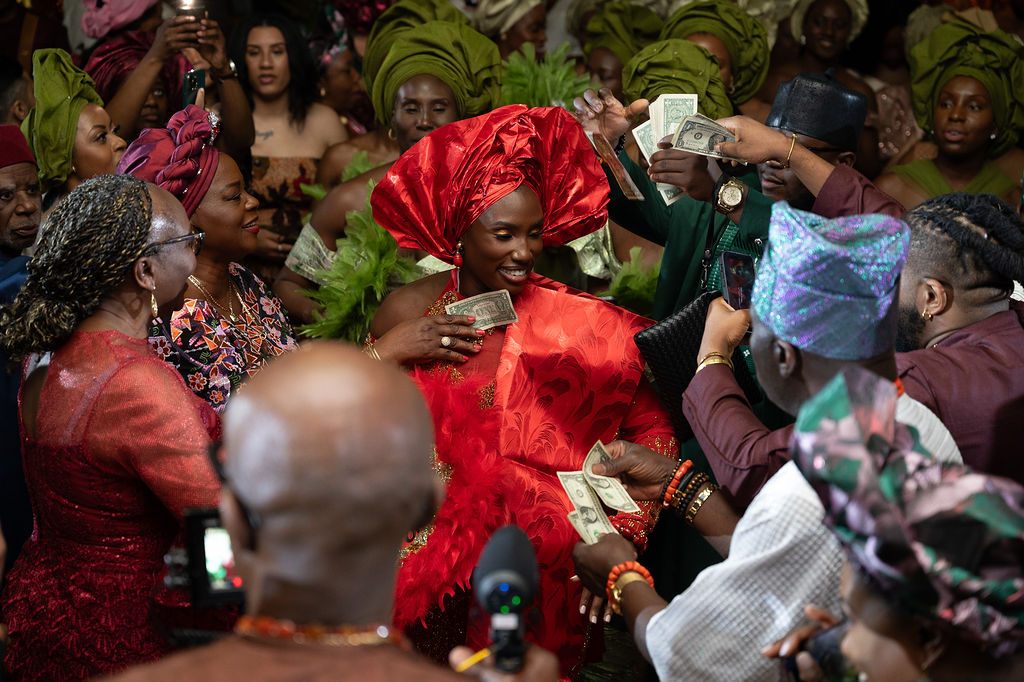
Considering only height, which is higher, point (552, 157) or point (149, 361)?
point (552, 157)

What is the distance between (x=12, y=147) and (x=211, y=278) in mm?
1097

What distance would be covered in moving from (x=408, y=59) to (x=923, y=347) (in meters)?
3.07

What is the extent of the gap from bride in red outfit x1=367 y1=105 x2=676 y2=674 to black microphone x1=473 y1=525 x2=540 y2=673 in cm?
140

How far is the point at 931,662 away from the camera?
5.05 ft

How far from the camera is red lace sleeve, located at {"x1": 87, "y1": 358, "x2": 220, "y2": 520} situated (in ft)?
7.95

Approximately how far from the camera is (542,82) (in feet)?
16.6

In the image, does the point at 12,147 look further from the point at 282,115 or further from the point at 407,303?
the point at 282,115

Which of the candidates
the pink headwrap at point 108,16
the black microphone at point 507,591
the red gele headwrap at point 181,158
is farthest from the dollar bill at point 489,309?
the pink headwrap at point 108,16

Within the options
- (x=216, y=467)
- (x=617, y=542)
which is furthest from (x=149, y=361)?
(x=617, y=542)

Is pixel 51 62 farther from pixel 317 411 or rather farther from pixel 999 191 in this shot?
pixel 999 191

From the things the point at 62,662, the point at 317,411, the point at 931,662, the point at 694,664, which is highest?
the point at 317,411

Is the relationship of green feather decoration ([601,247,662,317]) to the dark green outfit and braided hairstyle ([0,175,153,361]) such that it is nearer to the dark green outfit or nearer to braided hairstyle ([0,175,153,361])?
the dark green outfit

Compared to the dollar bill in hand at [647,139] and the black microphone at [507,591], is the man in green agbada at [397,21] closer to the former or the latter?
the dollar bill in hand at [647,139]

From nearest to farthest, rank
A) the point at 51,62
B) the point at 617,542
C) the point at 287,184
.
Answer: the point at 617,542 → the point at 51,62 → the point at 287,184
